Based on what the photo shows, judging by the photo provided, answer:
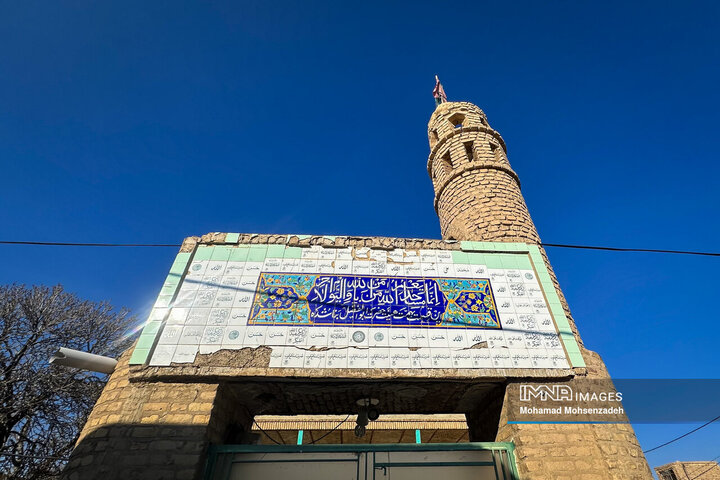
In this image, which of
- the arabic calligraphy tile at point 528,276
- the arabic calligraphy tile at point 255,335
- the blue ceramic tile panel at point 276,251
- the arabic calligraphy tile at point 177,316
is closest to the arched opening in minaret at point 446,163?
the arabic calligraphy tile at point 528,276

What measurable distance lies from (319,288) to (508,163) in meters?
6.35

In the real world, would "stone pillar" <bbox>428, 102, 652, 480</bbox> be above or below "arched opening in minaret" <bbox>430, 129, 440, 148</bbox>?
below

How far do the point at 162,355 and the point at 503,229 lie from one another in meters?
6.15

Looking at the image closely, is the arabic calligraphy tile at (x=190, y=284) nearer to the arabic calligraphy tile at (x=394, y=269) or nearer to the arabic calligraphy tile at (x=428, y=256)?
the arabic calligraphy tile at (x=394, y=269)

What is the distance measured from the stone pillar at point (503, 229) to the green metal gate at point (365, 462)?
0.35 metres

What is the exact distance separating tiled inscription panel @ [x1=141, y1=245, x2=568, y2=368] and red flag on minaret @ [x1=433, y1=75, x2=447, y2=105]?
10682 mm

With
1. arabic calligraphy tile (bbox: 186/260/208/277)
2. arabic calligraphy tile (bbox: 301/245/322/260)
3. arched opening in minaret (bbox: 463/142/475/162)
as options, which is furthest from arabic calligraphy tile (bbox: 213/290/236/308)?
arched opening in minaret (bbox: 463/142/475/162)

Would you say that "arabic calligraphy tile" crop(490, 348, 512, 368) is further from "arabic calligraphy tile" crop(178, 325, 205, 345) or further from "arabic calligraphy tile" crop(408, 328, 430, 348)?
"arabic calligraphy tile" crop(178, 325, 205, 345)

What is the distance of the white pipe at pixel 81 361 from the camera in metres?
4.94

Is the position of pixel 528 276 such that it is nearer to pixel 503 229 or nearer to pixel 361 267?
pixel 503 229

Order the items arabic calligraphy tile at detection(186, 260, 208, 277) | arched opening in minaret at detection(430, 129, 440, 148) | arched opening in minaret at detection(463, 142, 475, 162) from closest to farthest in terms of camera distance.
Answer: arabic calligraphy tile at detection(186, 260, 208, 277)
arched opening in minaret at detection(463, 142, 475, 162)
arched opening in minaret at detection(430, 129, 440, 148)

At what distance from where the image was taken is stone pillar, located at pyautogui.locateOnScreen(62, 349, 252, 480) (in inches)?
158

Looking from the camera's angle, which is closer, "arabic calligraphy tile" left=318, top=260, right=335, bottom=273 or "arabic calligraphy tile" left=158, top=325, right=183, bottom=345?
"arabic calligraphy tile" left=158, top=325, right=183, bottom=345

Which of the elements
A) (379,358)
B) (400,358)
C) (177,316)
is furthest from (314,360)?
(177,316)
